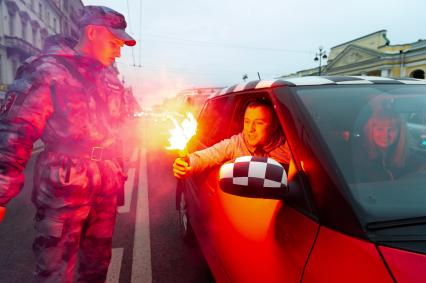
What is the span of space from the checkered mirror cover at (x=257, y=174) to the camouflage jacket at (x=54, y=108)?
3.87 feet

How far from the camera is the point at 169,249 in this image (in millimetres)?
3682

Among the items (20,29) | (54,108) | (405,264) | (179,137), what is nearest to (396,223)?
(405,264)

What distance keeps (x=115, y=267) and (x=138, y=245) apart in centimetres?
54

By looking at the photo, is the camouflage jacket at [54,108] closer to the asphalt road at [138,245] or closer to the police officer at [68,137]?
the police officer at [68,137]

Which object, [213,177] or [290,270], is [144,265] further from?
[290,270]

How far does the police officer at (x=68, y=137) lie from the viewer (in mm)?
1841

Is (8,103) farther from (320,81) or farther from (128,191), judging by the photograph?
(128,191)

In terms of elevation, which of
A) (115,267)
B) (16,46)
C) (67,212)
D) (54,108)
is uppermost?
(16,46)

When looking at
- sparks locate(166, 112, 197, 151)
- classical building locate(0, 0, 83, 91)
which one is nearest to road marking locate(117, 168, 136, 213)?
sparks locate(166, 112, 197, 151)

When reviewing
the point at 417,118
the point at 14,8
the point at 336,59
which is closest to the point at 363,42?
the point at 336,59

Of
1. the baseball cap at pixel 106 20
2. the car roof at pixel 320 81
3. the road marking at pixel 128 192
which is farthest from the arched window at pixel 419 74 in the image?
the baseball cap at pixel 106 20

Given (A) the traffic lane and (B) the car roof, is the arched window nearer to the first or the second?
(A) the traffic lane

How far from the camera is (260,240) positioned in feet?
5.08

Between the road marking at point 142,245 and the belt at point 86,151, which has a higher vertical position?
the belt at point 86,151
